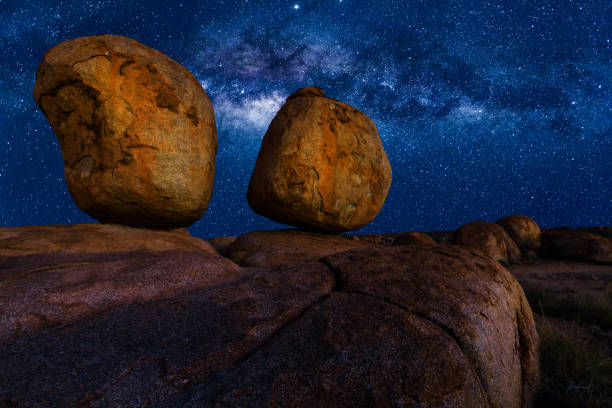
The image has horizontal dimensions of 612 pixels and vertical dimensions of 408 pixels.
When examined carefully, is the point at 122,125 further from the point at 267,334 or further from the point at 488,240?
the point at 488,240

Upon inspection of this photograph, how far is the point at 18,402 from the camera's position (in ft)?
3.32

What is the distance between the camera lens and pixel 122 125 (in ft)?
14.1

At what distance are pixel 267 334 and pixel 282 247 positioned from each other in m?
3.85

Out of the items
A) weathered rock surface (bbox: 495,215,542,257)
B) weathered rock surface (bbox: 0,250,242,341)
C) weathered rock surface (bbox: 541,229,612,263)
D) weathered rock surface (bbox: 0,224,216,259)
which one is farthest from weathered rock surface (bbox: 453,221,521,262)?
weathered rock surface (bbox: 0,250,242,341)

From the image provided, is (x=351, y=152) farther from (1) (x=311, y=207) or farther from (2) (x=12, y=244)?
(2) (x=12, y=244)

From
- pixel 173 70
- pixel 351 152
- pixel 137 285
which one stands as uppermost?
pixel 173 70

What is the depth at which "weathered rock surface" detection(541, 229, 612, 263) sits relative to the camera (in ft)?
36.9

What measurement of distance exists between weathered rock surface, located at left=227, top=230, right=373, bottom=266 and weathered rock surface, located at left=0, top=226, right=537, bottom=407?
2.60 meters

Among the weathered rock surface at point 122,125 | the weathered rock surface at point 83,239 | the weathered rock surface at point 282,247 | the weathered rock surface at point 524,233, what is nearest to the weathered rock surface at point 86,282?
the weathered rock surface at point 83,239

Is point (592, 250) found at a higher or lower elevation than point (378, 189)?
lower

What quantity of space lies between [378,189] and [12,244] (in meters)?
5.98

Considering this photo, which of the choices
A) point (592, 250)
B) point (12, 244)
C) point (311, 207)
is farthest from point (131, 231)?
point (592, 250)

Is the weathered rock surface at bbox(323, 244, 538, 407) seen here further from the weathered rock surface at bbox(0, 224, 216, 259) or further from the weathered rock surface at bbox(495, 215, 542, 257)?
the weathered rock surface at bbox(495, 215, 542, 257)

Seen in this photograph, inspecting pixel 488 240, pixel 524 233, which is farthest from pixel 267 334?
pixel 524 233
